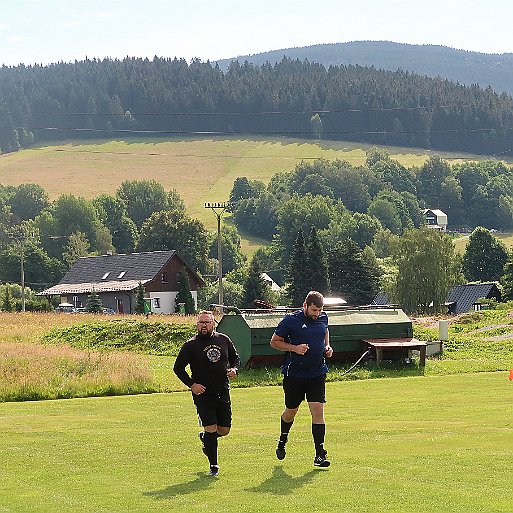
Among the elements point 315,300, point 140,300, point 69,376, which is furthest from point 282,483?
point 140,300

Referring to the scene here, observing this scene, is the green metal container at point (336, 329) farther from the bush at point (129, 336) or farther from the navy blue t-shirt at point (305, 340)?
the navy blue t-shirt at point (305, 340)

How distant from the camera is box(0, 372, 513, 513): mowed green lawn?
11.5 meters

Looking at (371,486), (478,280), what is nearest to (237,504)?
(371,486)

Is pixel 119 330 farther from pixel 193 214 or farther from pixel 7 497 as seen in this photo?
pixel 193 214

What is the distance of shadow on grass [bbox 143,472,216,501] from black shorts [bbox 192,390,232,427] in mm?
772

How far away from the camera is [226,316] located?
3453cm

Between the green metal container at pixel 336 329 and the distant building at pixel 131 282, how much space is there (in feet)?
225

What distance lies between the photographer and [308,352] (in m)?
13.9

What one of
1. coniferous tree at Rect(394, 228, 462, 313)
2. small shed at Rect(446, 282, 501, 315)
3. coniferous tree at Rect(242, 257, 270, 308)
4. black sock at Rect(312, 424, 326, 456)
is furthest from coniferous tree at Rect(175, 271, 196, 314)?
black sock at Rect(312, 424, 326, 456)

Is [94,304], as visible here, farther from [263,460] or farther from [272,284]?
[263,460]

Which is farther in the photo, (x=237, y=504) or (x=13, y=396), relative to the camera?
(x=13, y=396)

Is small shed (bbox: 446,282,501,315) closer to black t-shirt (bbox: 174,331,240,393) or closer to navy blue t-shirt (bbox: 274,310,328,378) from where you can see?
navy blue t-shirt (bbox: 274,310,328,378)

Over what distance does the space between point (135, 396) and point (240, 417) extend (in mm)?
6666

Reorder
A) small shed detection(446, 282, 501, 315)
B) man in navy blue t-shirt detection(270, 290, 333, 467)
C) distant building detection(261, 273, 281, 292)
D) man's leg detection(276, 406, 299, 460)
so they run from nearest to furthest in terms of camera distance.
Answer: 1. man in navy blue t-shirt detection(270, 290, 333, 467)
2. man's leg detection(276, 406, 299, 460)
3. small shed detection(446, 282, 501, 315)
4. distant building detection(261, 273, 281, 292)
